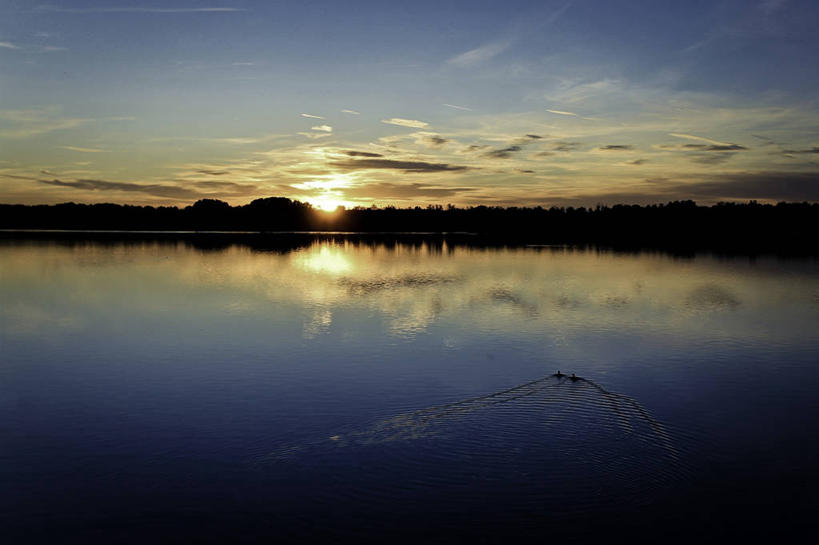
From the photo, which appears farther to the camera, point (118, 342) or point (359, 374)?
point (118, 342)

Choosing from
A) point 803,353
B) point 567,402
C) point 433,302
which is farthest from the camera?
point 433,302

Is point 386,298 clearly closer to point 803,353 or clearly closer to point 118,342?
point 118,342

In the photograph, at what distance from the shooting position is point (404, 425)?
1558 centimetres

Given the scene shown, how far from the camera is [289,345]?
2562 centimetres

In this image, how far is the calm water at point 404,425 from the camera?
11.0m

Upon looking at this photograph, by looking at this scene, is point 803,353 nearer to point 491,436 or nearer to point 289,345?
point 491,436

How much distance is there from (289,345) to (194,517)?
14768 mm

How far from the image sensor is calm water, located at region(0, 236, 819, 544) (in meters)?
11.0

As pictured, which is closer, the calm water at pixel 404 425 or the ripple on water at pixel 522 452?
the calm water at pixel 404 425

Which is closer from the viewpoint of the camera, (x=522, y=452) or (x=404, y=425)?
(x=522, y=452)

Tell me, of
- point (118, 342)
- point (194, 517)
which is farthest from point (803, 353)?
point (118, 342)

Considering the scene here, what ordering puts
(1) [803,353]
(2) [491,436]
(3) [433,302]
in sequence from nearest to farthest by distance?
(2) [491,436]
(1) [803,353]
(3) [433,302]

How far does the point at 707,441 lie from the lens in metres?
15.0

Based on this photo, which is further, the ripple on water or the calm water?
the ripple on water
